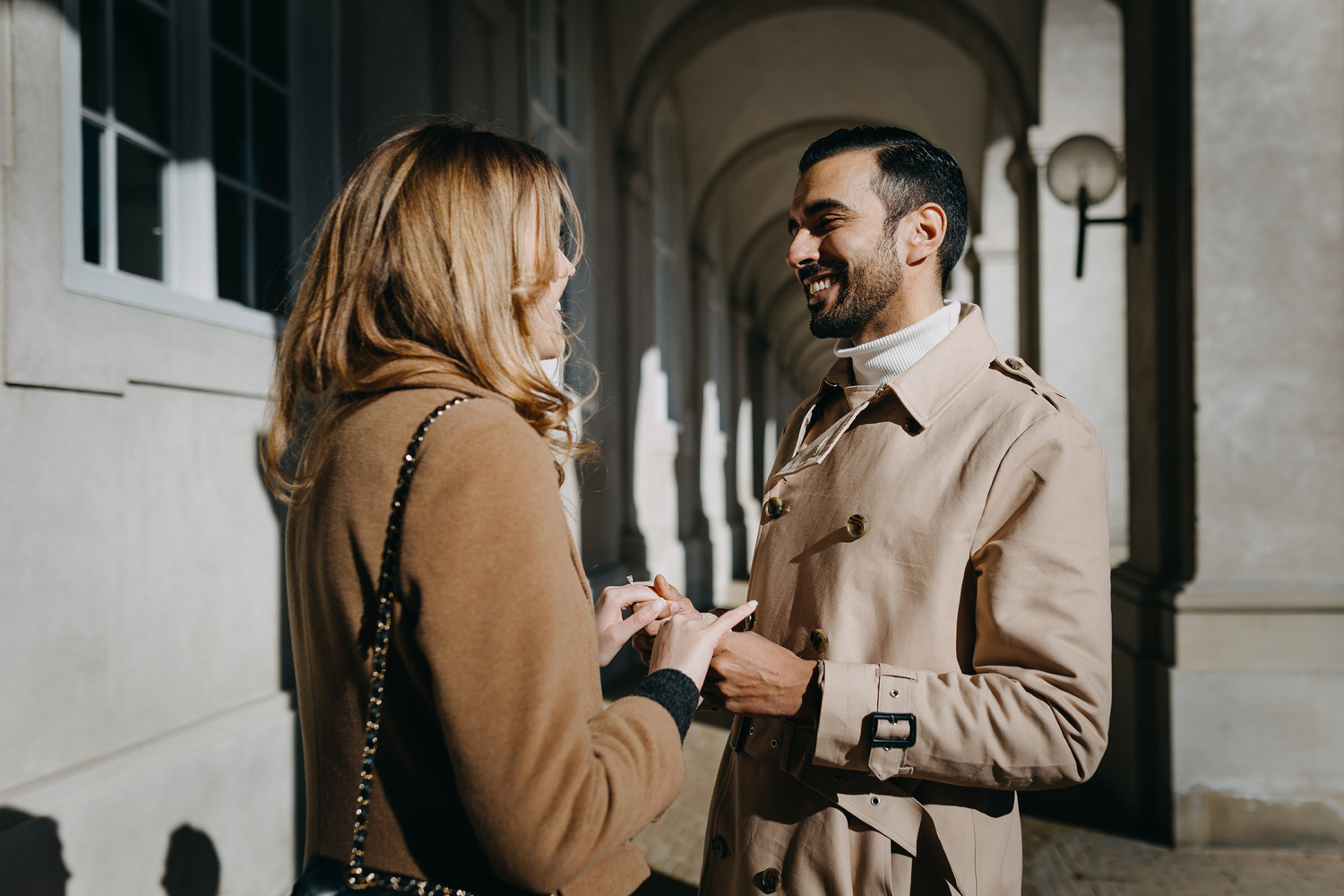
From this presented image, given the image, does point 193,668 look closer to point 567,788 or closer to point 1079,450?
point 567,788

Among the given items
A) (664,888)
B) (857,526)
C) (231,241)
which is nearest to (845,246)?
(857,526)

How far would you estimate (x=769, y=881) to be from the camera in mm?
1674

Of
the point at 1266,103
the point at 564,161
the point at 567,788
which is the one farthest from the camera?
the point at 564,161

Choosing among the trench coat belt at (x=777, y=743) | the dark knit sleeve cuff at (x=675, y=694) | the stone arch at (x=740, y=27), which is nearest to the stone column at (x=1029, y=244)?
the stone arch at (x=740, y=27)

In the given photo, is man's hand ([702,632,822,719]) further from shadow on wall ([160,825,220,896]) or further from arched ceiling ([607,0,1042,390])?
arched ceiling ([607,0,1042,390])

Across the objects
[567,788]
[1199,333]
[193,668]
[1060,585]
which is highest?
[1199,333]

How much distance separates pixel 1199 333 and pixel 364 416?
13.5ft

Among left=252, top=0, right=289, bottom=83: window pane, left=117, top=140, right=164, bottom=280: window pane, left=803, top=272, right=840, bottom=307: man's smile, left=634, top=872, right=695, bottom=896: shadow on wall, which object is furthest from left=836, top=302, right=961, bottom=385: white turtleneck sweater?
left=252, top=0, right=289, bottom=83: window pane

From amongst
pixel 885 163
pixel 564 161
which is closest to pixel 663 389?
pixel 564 161

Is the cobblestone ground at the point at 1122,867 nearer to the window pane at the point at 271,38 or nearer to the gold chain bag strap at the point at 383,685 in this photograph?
the gold chain bag strap at the point at 383,685

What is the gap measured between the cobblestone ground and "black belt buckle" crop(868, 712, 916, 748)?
2.67m

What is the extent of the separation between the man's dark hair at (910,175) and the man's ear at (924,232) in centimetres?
1

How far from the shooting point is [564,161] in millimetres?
8336

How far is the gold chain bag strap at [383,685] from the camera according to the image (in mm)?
1107
